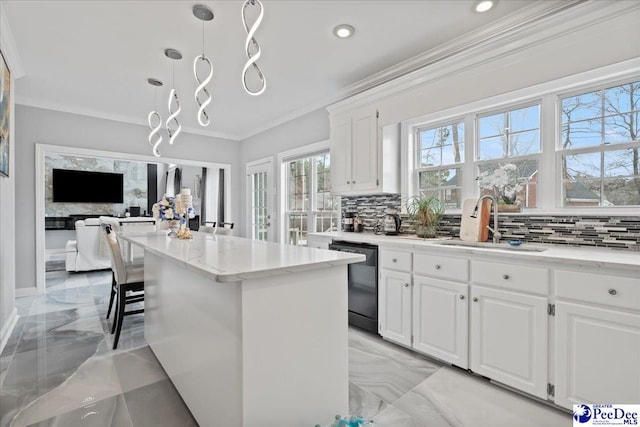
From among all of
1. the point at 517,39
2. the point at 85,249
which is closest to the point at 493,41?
the point at 517,39

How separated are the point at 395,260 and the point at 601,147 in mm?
1605

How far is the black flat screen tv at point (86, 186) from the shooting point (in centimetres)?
803

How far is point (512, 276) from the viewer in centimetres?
191

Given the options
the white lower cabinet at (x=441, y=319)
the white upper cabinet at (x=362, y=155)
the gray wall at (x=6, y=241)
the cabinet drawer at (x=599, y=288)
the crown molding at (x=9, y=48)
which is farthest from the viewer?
the white upper cabinet at (x=362, y=155)

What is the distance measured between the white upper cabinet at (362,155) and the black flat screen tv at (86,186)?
25.3ft

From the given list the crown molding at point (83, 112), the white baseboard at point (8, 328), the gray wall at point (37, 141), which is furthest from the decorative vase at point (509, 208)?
the gray wall at point (37, 141)

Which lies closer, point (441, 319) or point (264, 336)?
point (264, 336)

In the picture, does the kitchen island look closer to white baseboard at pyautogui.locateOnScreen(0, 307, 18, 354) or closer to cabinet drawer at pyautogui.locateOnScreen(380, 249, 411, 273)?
cabinet drawer at pyautogui.locateOnScreen(380, 249, 411, 273)

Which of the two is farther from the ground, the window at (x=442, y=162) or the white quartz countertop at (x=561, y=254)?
the window at (x=442, y=162)

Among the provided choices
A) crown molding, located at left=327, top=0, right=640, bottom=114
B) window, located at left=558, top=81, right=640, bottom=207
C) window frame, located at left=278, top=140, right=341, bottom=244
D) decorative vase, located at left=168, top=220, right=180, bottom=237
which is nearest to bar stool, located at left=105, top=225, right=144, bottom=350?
decorative vase, located at left=168, top=220, right=180, bottom=237

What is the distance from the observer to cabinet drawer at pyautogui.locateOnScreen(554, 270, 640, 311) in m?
1.52

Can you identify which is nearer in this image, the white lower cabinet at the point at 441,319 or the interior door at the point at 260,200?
the white lower cabinet at the point at 441,319

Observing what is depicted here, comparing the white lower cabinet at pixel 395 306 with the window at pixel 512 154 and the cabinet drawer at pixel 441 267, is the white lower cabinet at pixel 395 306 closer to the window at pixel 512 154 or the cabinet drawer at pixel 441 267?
the cabinet drawer at pixel 441 267

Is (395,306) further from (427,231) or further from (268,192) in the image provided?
(268,192)
